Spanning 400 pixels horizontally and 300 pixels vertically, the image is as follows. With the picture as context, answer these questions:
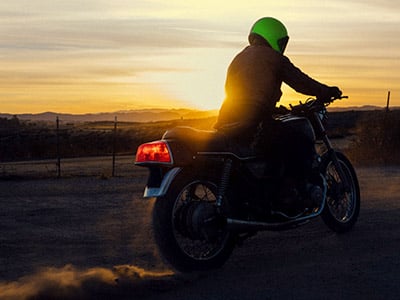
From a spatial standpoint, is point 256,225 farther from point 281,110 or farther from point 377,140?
point 377,140

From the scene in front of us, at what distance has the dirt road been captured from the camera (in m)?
6.55

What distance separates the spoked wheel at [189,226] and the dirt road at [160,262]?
144mm

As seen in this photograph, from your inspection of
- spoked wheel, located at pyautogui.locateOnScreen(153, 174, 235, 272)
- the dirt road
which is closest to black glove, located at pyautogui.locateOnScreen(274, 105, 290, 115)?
spoked wheel, located at pyautogui.locateOnScreen(153, 174, 235, 272)

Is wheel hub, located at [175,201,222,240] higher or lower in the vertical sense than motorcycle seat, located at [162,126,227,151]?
lower

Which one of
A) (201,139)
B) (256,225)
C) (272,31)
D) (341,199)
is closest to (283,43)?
(272,31)

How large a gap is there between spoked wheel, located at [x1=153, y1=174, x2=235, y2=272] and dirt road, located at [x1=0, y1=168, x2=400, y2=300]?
5.7 inches

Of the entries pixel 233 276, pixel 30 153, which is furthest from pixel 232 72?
pixel 30 153

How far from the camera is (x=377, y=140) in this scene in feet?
70.1

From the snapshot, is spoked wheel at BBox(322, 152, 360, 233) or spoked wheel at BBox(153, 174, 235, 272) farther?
spoked wheel at BBox(322, 152, 360, 233)

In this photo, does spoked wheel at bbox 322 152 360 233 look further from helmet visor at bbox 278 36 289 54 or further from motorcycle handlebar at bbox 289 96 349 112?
helmet visor at bbox 278 36 289 54

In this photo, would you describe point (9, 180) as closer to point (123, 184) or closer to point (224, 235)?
point (123, 184)

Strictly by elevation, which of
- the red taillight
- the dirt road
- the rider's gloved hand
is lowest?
the dirt road

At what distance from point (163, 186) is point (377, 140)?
1498cm

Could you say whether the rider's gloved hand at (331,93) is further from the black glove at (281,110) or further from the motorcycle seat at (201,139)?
the motorcycle seat at (201,139)
